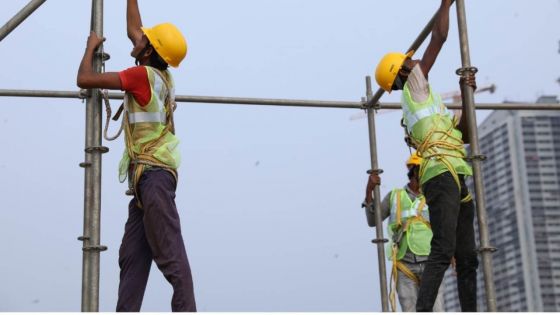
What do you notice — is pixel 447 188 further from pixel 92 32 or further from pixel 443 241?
pixel 92 32

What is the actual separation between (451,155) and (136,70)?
2080 millimetres

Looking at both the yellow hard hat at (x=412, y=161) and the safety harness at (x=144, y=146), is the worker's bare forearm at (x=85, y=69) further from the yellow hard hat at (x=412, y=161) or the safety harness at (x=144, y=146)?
the yellow hard hat at (x=412, y=161)

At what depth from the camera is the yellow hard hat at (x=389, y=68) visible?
6.07 m

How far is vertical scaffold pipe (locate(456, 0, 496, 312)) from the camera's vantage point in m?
5.08

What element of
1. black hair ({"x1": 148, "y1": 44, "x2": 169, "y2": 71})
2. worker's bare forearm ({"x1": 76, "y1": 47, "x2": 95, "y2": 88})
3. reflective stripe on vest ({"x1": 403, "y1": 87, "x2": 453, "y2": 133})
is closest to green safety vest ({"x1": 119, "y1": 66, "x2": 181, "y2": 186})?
black hair ({"x1": 148, "y1": 44, "x2": 169, "y2": 71})

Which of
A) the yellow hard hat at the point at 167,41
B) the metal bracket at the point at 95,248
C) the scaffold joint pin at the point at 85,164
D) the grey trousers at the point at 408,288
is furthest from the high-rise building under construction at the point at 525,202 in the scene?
the metal bracket at the point at 95,248

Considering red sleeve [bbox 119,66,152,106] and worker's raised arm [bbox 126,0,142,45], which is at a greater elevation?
worker's raised arm [bbox 126,0,142,45]

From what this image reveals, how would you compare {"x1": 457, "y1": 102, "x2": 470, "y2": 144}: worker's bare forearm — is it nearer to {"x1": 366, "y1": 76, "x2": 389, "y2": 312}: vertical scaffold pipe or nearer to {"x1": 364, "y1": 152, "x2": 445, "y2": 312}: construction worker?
{"x1": 366, "y1": 76, "x2": 389, "y2": 312}: vertical scaffold pipe

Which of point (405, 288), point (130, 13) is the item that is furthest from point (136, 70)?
point (405, 288)

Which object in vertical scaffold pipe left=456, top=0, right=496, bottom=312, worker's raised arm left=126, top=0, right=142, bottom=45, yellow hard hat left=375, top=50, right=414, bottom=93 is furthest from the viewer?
yellow hard hat left=375, top=50, right=414, bottom=93

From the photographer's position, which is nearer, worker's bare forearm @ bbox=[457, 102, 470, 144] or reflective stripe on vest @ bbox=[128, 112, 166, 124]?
reflective stripe on vest @ bbox=[128, 112, 166, 124]

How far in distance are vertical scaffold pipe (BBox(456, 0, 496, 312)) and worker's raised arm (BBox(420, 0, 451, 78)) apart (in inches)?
6.1

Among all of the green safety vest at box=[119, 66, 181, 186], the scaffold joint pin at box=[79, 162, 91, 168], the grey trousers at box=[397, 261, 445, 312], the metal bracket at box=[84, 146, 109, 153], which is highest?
the green safety vest at box=[119, 66, 181, 186]

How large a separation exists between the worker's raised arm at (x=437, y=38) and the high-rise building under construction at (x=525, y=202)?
→ 10394 cm
